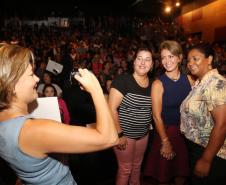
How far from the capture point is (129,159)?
268cm

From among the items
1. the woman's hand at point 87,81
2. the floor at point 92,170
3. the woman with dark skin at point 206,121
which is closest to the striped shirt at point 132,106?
the woman with dark skin at point 206,121

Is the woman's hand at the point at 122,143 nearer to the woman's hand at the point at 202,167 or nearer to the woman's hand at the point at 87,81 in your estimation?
the woman's hand at the point at 202,167

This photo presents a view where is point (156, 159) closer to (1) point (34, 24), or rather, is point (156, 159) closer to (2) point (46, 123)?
(2) point (46, 123)

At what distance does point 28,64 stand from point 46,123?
0.28 meters

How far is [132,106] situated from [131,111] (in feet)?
0.16

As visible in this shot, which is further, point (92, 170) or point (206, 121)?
point (92, 170)

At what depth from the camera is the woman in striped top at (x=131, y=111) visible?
257 cm

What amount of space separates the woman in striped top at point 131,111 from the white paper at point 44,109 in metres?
0.92

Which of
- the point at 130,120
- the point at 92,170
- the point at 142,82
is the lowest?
the point at 92,170

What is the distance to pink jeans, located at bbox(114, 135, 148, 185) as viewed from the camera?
105 inches

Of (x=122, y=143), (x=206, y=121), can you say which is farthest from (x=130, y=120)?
(x=206, y=121)

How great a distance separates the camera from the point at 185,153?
2.72 meters

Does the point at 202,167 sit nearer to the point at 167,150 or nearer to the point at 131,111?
the point at 167,150

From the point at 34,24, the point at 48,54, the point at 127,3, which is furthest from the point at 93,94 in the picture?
the point at 127,3
